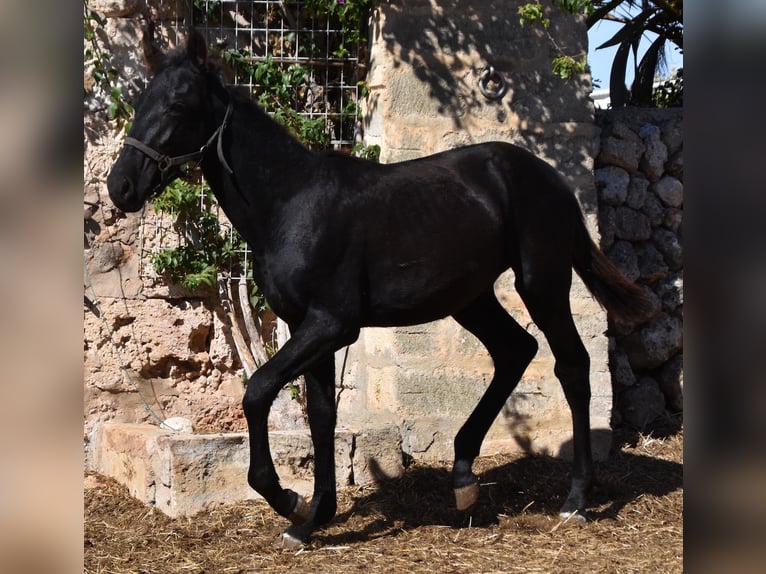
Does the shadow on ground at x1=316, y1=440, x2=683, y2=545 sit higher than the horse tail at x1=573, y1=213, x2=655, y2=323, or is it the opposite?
the horse tail at x1=573, y1=213, x2=655, y2=323

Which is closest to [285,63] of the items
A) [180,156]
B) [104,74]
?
[104,74]

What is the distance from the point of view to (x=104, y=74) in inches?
205

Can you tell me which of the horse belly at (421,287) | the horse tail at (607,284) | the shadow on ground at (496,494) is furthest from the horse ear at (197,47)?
the shadow on ground at (496,494)

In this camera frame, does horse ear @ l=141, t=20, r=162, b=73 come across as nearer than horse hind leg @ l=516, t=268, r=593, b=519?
Yes

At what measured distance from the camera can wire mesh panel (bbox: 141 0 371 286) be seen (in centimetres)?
534

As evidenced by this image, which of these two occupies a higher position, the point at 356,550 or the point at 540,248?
the point at 540,248

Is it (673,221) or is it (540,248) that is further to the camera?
(673,221)

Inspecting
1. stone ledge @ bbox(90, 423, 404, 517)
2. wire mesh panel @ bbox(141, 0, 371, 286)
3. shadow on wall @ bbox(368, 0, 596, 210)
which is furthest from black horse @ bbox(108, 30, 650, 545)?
wire mesh panel @ bbox(141, 0, 371, 286)

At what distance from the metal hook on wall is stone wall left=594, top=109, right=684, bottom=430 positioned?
4.29 feet

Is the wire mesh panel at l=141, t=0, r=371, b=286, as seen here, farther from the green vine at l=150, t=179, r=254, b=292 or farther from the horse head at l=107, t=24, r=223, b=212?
the horse head at l=107, t=24, r=223, b=212
